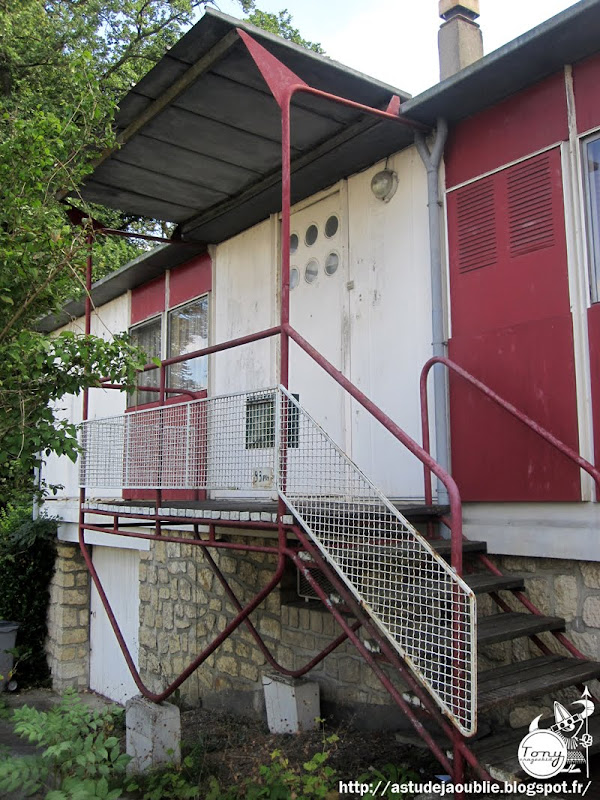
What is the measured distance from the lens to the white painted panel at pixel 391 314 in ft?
17.4

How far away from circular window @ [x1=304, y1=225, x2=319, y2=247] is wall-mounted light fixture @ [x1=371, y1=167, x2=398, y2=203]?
2.84ft

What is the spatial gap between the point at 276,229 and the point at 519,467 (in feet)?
12.1

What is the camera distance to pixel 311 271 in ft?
21.4

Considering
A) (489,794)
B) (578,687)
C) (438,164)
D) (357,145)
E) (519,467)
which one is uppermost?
(357,145)

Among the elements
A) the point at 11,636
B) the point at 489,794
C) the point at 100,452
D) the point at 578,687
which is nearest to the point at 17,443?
the point at 100,452

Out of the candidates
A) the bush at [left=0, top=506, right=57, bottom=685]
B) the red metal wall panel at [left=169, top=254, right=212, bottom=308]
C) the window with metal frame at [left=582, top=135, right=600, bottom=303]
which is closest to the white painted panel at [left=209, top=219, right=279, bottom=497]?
the red metal wall panel at [left=169, top=254, right=212, bottom=308]

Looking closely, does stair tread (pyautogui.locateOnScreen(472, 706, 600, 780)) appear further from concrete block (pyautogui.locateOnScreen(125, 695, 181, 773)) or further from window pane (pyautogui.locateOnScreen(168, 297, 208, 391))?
window pane (pyautogui.locateOnScreen(168, 297, 208, 391))

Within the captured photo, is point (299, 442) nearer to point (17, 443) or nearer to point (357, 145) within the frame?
point (17, 443)

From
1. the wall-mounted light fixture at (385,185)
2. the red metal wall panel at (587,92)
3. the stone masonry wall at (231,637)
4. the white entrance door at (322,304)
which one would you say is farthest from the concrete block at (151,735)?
the red metal wall panel at (587,92)

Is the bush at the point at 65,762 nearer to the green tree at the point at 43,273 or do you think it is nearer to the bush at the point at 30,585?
the green tree at the point at 43,273

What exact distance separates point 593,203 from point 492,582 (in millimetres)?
2290

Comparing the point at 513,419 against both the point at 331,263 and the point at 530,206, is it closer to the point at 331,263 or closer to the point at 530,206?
the point at 530,206

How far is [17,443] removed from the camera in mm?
4039

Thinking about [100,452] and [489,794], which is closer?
[489,794]
